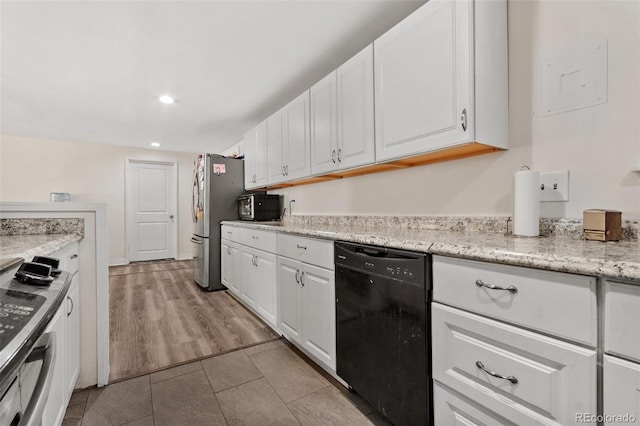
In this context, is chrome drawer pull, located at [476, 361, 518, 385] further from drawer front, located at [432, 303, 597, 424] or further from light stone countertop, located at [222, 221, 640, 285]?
light stone countertop, located at [222, 221, 640, 285]

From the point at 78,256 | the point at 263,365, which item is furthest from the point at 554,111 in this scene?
the point at 78,256

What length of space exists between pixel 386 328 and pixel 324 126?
1.55 metres

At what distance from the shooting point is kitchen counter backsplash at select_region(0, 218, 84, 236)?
1590 millimetres

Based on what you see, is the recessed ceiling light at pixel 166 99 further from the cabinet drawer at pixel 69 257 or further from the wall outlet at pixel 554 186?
the wall outlet at pixel 554 186

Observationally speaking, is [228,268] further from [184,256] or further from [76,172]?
[76,172]

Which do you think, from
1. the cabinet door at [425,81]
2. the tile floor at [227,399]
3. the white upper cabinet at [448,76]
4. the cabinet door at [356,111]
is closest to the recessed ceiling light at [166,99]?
the cabinet door at [356,111]

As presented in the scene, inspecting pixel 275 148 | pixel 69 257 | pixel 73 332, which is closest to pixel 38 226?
pixel 69 257

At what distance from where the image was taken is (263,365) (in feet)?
6.26

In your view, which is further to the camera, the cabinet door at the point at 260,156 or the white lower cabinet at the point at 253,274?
the cabinet door at the point at 260,156

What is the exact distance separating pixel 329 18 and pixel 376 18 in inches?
12.1

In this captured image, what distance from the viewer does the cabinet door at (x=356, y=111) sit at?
1.82m

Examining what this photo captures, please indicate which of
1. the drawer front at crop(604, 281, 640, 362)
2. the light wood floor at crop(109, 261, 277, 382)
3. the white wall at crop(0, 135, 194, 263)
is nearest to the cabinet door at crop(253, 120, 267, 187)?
the light wood floor at crop(109, 261, 277, 382)

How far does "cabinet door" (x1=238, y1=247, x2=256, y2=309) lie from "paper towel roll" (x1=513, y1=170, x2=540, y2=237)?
2095 millimetres

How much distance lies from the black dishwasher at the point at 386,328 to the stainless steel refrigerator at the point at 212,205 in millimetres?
2503
